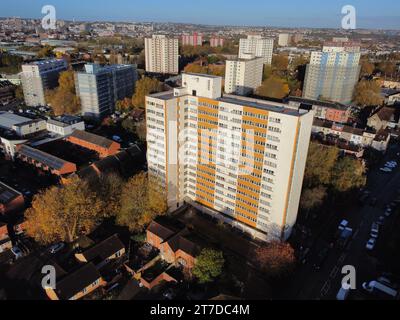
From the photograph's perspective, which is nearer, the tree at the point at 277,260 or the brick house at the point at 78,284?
the brick house at the point at 78,284

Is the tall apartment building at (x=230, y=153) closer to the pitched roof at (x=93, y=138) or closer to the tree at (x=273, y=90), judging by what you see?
the pitched roof at (x=93, y=138)

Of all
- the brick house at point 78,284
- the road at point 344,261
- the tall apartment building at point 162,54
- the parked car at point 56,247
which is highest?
the tall apartment building at point 162,54

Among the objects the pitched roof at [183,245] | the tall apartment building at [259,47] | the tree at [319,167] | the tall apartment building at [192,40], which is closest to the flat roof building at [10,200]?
the pitched roof at [183,245]

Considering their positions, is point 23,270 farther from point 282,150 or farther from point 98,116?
point 98,116

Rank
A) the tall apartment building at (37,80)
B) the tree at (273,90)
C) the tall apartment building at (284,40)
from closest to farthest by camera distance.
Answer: the tall apartment building at (37,80), the tree at (273,90), the tall apartment building at (284,40)

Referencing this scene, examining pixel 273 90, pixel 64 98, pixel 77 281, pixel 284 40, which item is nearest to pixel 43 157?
pixel 77 281

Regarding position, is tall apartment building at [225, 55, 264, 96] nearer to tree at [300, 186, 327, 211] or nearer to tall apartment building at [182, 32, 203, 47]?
tree at [300, 186, 327, 211]
